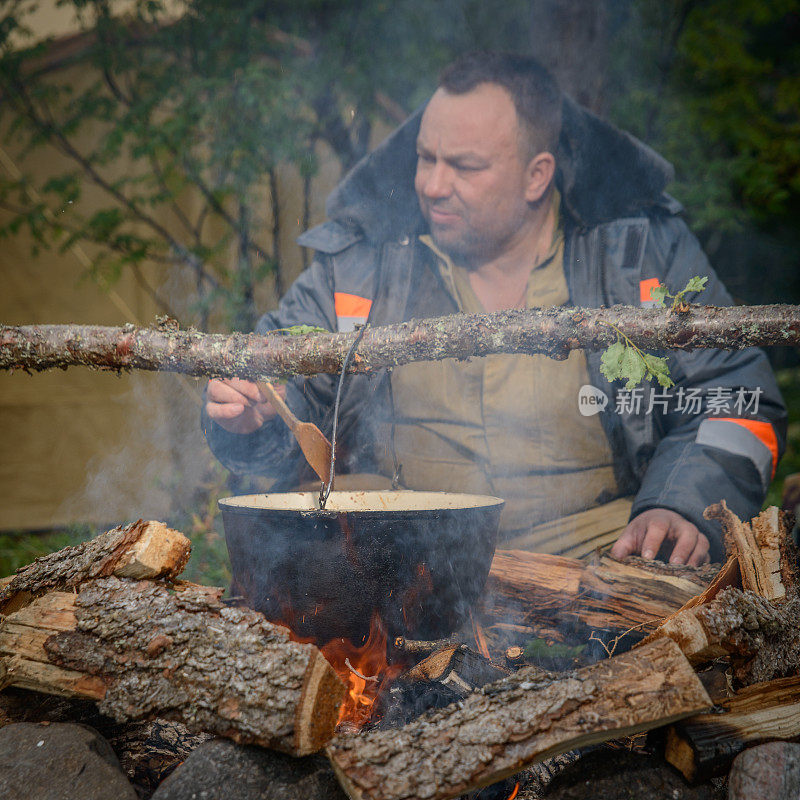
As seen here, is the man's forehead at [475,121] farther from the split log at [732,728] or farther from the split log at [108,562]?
the split log at [732,728]

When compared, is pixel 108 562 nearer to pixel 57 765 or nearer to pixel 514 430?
pixel 57 765

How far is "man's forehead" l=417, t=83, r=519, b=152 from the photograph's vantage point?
9.30 ft

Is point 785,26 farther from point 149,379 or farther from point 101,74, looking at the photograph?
point 149,379

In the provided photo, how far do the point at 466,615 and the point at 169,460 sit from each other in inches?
174

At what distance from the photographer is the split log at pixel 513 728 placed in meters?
1.21

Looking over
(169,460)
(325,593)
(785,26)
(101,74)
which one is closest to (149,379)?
(169,460)

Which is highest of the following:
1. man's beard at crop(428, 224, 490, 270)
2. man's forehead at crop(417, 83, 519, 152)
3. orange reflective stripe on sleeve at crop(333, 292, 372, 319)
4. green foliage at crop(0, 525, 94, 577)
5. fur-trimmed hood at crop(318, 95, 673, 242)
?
man's forehead at crop(417, 83, 519, 152)

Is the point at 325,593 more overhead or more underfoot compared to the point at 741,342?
more underfoot

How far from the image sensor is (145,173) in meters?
5.09

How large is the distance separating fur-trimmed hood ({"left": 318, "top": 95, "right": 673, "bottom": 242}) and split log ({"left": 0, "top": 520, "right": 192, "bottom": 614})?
202 cm

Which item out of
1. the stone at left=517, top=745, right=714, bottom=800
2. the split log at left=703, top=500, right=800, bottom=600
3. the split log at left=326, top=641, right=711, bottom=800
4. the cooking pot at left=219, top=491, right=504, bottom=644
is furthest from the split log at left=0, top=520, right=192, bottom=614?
the split log at left=703, top=500, right=800, bottom=600

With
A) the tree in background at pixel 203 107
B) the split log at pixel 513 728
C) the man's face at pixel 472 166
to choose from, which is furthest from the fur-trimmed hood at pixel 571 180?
the split log at pixel 513 728

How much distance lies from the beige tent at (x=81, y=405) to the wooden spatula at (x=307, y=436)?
3.57 m

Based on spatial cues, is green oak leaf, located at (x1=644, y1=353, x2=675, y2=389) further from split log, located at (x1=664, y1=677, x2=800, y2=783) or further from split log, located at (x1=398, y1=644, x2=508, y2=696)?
split log, located at (x1=398, y1=644, x2=508, y2=696)
